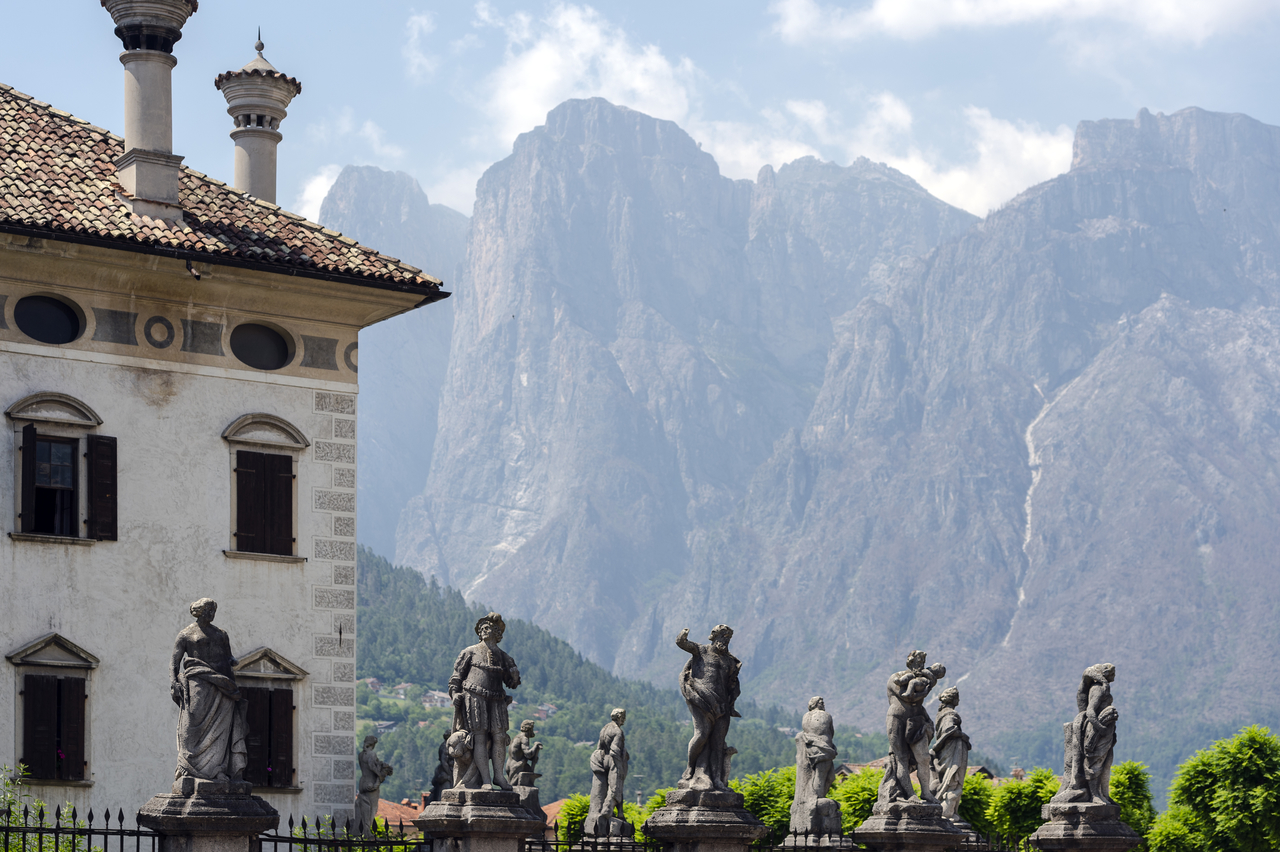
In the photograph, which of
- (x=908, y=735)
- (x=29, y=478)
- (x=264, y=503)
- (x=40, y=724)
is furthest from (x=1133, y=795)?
(x=29, y=478)

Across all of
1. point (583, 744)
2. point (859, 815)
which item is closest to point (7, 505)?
point (859, 815)

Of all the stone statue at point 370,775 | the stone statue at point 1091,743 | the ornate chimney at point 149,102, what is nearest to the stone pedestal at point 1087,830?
the stone statue at point 1091,743

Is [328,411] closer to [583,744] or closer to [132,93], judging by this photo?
[132,93]

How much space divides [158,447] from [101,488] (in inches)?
47.2

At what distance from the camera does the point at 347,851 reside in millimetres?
20531

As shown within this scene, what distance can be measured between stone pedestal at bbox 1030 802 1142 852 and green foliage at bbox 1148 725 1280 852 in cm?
2394

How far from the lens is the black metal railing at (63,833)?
17516mm

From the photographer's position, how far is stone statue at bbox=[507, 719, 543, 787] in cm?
3077

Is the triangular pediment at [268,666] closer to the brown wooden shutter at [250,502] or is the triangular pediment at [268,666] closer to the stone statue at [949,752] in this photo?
the brown wooden shutter at [250,502]

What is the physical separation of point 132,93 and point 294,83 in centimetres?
572

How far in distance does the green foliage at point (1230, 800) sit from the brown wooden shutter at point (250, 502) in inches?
1106

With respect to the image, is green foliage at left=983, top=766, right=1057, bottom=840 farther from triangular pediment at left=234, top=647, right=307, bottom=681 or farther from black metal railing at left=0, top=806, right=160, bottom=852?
black metal railing at left=0, top=806, right=160, bottom=852

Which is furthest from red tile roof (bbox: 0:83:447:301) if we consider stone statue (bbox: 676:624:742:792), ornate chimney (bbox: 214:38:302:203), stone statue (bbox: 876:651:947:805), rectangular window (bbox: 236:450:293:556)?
stone statue (bbox: 676:624:742:792)

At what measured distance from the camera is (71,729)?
28.6 metres
